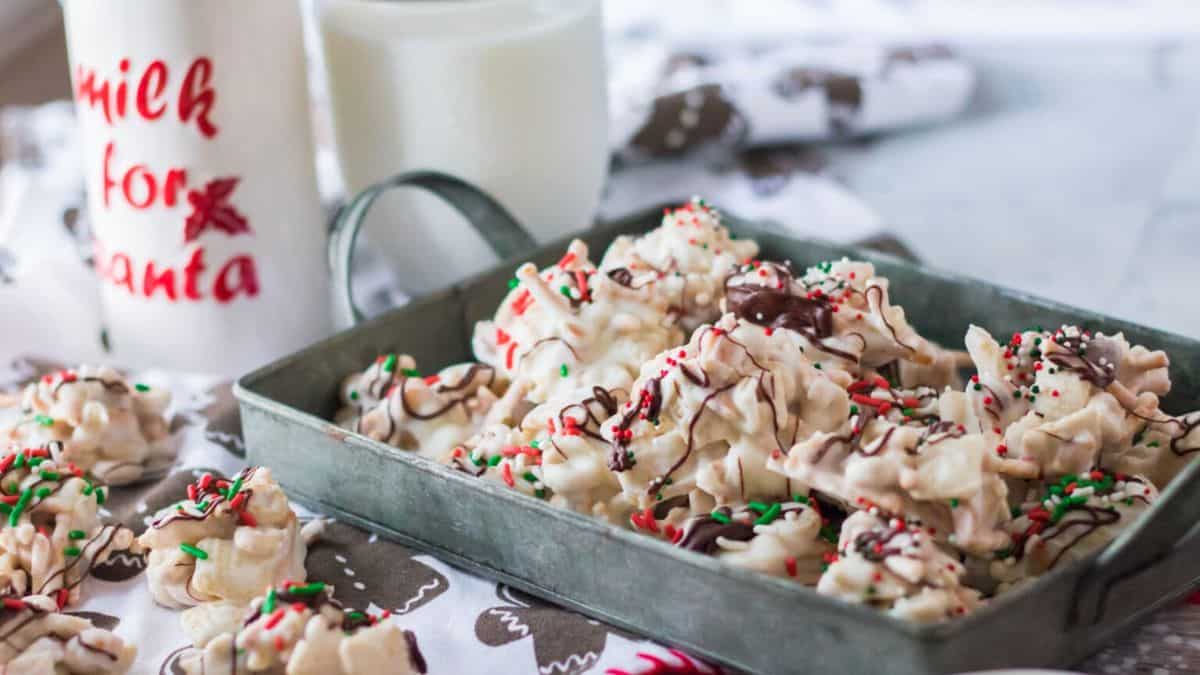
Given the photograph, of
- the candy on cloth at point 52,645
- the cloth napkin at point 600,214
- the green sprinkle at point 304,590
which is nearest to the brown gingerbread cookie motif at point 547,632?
the cloth napkin at point 600,214

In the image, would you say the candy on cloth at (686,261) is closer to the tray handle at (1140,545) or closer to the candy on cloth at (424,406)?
the candy on cloth at (424,406)

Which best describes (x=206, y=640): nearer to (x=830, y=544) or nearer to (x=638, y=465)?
(x=638, y=465)

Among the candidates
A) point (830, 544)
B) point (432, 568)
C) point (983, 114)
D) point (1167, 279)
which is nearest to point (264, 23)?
point (432, 568)

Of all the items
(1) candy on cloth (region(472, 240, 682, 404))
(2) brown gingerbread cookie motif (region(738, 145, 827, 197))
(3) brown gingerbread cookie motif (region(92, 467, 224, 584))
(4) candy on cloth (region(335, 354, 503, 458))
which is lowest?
(3) brown gingerbread cookie motif (region(92, 467, 224, 584))

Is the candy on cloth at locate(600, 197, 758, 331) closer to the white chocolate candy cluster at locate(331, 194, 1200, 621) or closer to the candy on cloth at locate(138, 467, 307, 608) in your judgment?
the white chocolate candy cluster at locate(331, 194, 1200, 621)

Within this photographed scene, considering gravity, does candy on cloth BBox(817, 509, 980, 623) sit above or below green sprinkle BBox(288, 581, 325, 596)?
above

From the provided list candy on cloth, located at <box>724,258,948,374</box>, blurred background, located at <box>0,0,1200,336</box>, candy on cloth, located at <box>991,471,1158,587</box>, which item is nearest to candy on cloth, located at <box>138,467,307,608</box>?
candy on cloth, located at <box>724,258,948,374</box>
